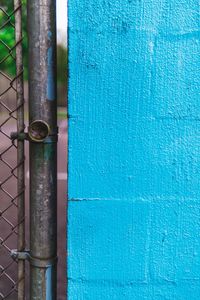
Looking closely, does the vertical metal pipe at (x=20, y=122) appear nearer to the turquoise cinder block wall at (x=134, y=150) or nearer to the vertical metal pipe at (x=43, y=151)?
the vertical metal pipe at (x=43, y=151)

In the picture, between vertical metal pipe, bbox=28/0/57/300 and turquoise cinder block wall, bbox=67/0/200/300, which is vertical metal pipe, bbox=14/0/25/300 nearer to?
vertical metal pipe, bbox=28/0/57/300

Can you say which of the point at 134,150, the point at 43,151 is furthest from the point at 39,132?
the point at 134,150

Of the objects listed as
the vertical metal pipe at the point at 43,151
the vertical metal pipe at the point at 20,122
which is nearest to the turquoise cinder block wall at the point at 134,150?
the vertical metal pipe at the point at 43,151

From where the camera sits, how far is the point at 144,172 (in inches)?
57.5

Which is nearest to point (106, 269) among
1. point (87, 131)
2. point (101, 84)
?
point (87, 131)

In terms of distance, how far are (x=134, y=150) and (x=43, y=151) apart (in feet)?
1.05

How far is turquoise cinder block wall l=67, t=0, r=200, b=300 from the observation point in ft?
4.52

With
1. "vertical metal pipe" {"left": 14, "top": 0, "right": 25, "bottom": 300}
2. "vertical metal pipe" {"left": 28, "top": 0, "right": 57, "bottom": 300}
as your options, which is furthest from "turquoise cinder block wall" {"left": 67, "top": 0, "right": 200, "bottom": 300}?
"vertical metal pipe" {"left": 14, "top": 0, "right": 25, "bottom": 300}

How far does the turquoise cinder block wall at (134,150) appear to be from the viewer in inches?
54.2

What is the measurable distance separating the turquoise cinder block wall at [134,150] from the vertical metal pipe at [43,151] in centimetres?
6

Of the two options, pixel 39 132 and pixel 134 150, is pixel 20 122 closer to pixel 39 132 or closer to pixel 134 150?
pixel 39 132

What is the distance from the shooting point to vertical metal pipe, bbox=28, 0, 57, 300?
1340 mm

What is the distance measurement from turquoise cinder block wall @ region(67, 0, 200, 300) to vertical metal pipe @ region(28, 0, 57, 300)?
0.06 metres

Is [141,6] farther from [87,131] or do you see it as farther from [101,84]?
[87,131]
